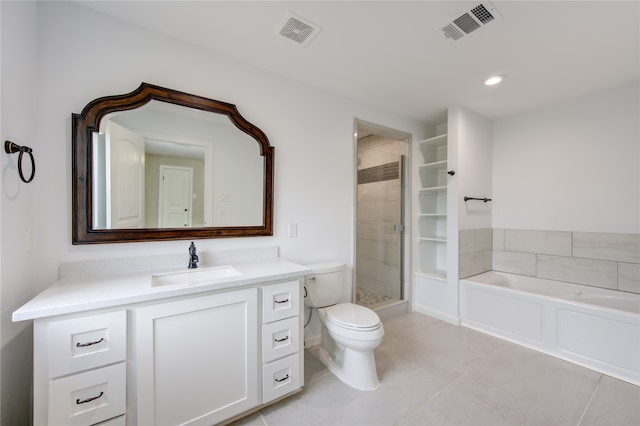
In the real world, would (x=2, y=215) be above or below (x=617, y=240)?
above

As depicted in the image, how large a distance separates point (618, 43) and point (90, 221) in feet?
11.5

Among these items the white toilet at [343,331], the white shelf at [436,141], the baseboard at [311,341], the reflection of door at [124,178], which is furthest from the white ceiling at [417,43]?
the baseboard at [311,341]

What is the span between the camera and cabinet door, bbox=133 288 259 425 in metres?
1.21

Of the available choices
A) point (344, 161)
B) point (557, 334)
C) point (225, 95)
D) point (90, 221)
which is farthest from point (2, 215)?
point (557, 334)

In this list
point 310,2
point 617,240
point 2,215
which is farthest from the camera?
point 617,240

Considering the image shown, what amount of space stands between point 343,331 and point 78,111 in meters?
2.09

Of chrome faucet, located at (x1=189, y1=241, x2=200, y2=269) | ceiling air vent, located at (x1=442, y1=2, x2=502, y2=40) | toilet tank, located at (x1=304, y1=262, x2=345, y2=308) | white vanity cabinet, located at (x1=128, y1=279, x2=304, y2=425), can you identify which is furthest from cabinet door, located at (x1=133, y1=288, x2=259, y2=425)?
ceiling air vent, located at (x1=442, y1=2, x2=502, y2=40)

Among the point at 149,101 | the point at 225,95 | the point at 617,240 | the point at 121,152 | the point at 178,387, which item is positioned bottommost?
the point at 178,387

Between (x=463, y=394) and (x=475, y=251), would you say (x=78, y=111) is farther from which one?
(x=475, y=251)

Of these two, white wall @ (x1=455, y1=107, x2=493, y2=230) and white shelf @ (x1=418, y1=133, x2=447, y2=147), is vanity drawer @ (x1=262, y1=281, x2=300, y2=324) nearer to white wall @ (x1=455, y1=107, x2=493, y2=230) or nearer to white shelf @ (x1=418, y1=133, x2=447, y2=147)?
white wall @ (x1=455, y1=107, x2=493, y2=230)

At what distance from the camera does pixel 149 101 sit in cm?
162

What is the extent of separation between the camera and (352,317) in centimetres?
191

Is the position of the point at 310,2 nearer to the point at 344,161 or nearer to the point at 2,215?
the point at 344,161

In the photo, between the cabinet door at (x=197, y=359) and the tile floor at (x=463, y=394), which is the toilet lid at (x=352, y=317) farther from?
the cabinet door at (x=197, y=359)
